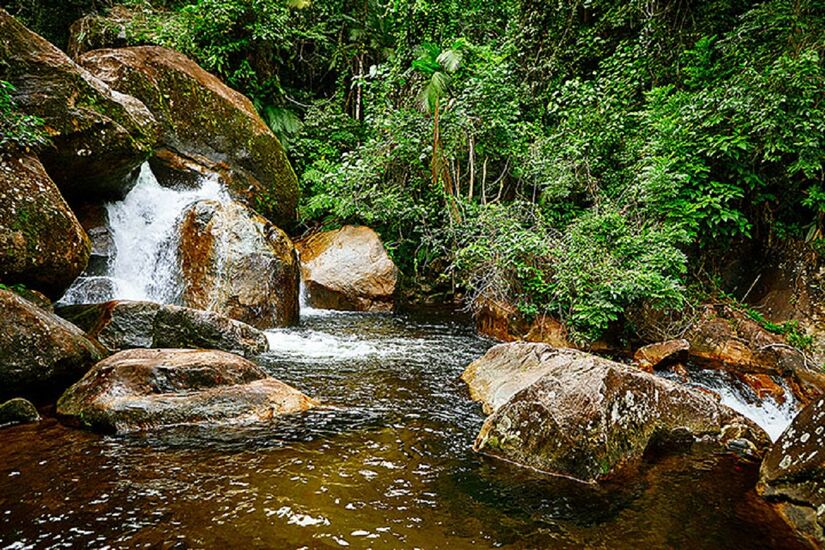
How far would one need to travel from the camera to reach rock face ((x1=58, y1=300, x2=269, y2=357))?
22.3 feet

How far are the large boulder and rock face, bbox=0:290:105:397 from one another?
3.89 meters

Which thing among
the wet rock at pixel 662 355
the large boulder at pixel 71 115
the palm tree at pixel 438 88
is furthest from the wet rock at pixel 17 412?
the palm tree at pixel 438 88

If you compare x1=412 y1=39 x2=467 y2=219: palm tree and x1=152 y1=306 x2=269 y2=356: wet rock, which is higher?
x1=412 y1=39 x2=467 y2=219: palm tree

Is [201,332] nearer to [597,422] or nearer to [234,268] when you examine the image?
[234,268]

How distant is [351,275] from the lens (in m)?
12.5

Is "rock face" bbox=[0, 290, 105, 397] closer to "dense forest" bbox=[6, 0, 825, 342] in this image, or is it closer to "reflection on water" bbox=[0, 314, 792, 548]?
"reflection on water" bbox=[0, 314, 792, 548]

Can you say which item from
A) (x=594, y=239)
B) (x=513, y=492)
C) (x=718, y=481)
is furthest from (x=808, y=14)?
(x=513, y=492)

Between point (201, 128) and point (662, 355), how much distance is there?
11.6 meters

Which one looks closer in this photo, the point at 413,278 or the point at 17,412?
the point at 17,412

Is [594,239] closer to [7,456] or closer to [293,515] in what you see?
[293,515]

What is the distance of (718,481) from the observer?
3977 mm

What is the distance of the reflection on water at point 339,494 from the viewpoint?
2.96 m

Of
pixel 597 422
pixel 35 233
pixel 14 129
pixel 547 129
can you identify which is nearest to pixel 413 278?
pixel 547 129

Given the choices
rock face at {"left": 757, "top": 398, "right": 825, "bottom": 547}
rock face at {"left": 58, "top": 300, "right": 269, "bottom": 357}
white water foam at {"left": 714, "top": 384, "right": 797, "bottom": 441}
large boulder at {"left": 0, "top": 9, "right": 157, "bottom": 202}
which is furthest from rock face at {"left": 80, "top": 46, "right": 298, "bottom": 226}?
rock face at {"left": 757, "top": 398, "right": 825, "bottom": 547}
